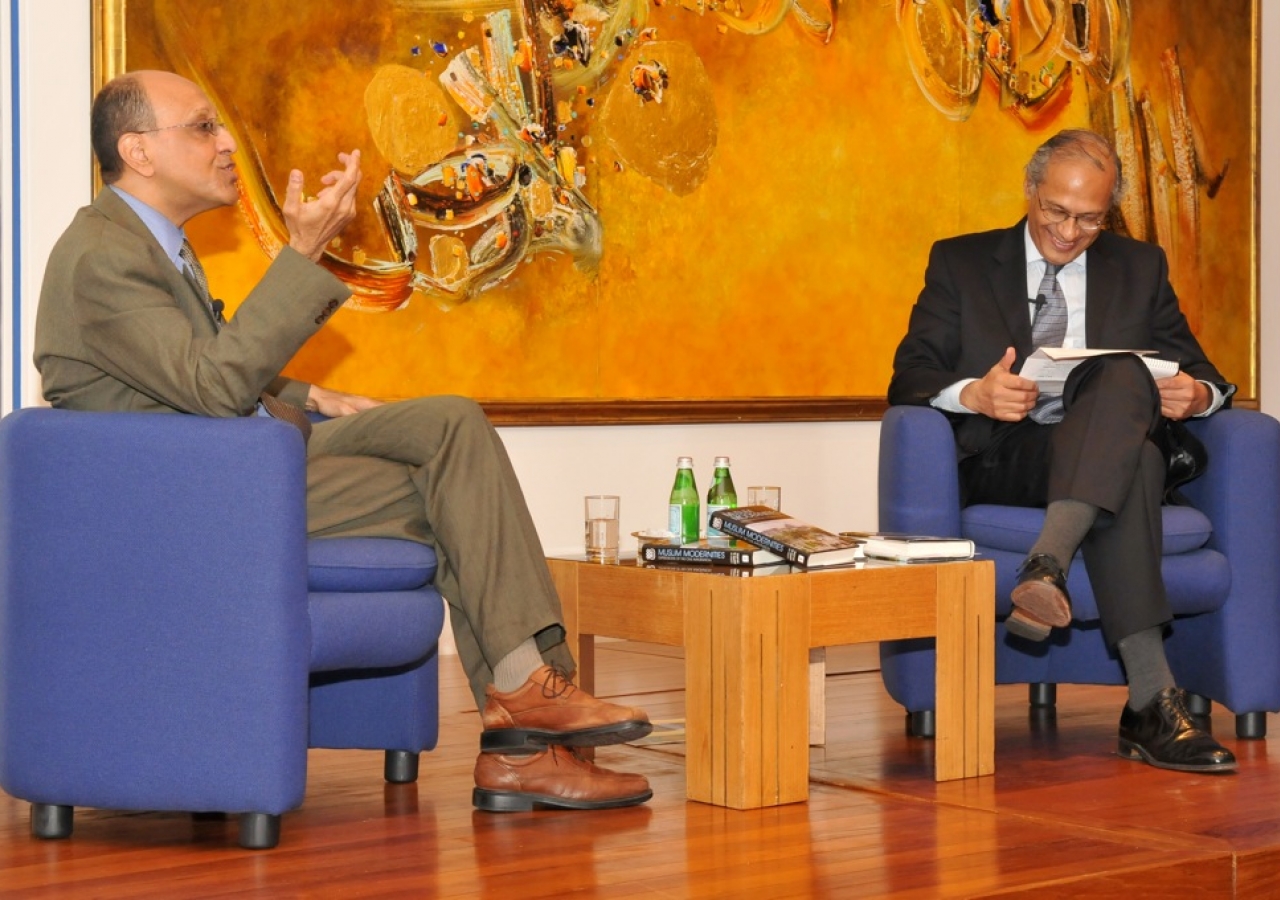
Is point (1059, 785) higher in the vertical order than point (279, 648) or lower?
lower

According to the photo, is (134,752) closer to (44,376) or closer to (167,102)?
(44,376)

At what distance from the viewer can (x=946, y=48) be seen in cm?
542

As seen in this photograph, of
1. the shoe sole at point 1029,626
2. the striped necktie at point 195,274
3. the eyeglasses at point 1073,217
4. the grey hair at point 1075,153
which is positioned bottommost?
the shoe sole at point 1029,626

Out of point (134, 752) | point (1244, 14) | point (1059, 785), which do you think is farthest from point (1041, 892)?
point (1244, 14)

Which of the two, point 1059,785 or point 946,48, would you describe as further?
point 946,48

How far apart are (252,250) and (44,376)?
162cm

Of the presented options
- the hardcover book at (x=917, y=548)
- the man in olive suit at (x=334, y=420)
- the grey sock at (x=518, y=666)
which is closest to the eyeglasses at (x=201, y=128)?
the man in olive suit at (x=334, y=420)

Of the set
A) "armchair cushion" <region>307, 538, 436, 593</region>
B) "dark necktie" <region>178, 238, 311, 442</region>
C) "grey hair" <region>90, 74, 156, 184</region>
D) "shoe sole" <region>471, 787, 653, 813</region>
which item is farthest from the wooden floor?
"grey hair" <region>90, 74, 156, 184</region>

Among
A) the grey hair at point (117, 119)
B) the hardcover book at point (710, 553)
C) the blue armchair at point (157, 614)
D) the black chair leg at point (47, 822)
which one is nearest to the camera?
the blue armchair at point (157, 614)

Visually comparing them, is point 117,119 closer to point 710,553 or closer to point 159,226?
point 159,226

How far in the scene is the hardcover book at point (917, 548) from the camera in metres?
2.99

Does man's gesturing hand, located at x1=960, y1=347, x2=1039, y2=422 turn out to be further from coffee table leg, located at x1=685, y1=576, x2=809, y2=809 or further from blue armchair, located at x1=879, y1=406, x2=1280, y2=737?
coffee table leg, located at x1=685, y1=576, x2=809, y2=809

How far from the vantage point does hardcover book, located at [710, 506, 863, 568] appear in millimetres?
2857

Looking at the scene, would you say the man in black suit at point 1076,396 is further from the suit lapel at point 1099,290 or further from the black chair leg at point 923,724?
the black chair leg at point 923,724
